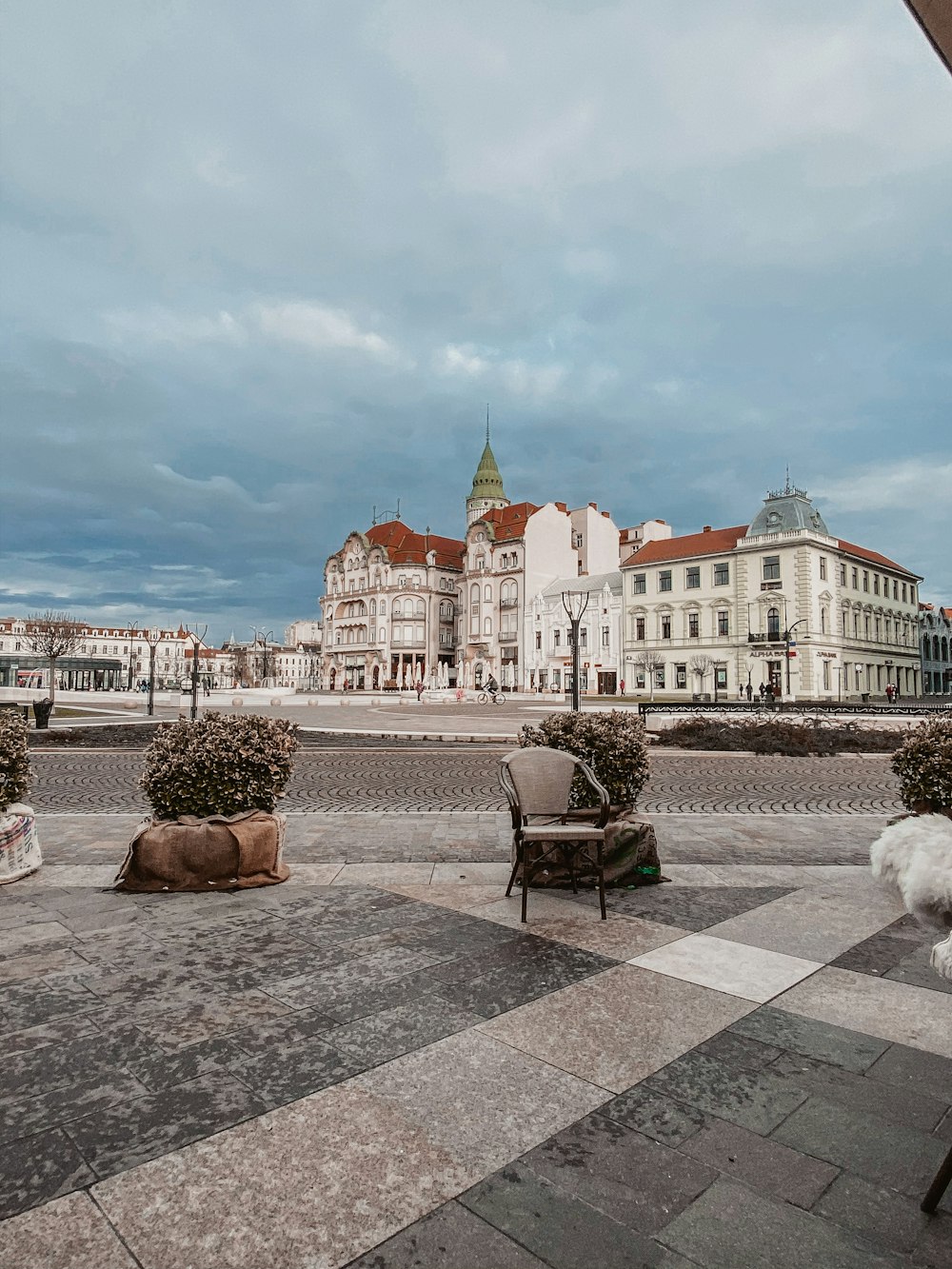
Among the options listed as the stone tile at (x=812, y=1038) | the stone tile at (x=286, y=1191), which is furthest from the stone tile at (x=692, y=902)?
the stone tile at (x=286, y=1191)

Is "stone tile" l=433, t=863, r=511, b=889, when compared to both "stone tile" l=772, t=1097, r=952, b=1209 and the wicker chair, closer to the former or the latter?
the wicker chair

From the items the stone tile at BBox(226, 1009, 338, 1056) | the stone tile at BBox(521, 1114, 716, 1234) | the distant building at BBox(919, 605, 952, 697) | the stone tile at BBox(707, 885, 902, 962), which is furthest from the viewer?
the distant building at BBox(919, 605, 952, 697)

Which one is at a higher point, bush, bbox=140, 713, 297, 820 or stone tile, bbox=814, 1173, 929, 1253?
bush, bbox=140, 713, 297, 820

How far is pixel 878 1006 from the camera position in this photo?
3.39 metres

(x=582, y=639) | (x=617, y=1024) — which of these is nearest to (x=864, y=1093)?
(x=617, y=1024)

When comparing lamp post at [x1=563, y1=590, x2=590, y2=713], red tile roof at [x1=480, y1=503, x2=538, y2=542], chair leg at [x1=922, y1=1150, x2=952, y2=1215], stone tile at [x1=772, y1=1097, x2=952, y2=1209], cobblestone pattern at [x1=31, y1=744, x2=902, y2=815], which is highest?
red tile roof at [x1=480, y1=503, x2=538, y2=542]

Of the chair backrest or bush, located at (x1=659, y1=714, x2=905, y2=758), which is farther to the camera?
bush, located at (x1=659, y1=714, x2=905, y2=758)

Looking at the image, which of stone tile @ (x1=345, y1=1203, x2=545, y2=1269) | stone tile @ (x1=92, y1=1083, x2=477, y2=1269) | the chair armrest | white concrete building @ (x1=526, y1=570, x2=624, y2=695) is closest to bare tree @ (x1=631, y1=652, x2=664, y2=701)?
white concrete building @ (x1=526, y1=570, x2=624, y2=695)

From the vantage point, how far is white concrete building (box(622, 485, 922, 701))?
171 feet

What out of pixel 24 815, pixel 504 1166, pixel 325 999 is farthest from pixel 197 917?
pixel 504 1166

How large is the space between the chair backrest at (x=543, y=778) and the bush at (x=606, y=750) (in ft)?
0.87

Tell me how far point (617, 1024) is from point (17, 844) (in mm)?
4865

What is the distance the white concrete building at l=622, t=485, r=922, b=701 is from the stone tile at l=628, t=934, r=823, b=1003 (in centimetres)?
4697

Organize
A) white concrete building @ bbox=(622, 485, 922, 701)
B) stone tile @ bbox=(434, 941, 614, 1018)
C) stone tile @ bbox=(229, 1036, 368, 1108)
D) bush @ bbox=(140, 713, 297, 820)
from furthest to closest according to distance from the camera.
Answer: white concrete building @ bbox=(622, 485, 922, 701) → bush @ bbox=(140, 713, 297, 820) → stone tile @ bbox=(434, 941, 614, 1018) → stone tile @ bbox=(229, 1036, 368, 1108)
